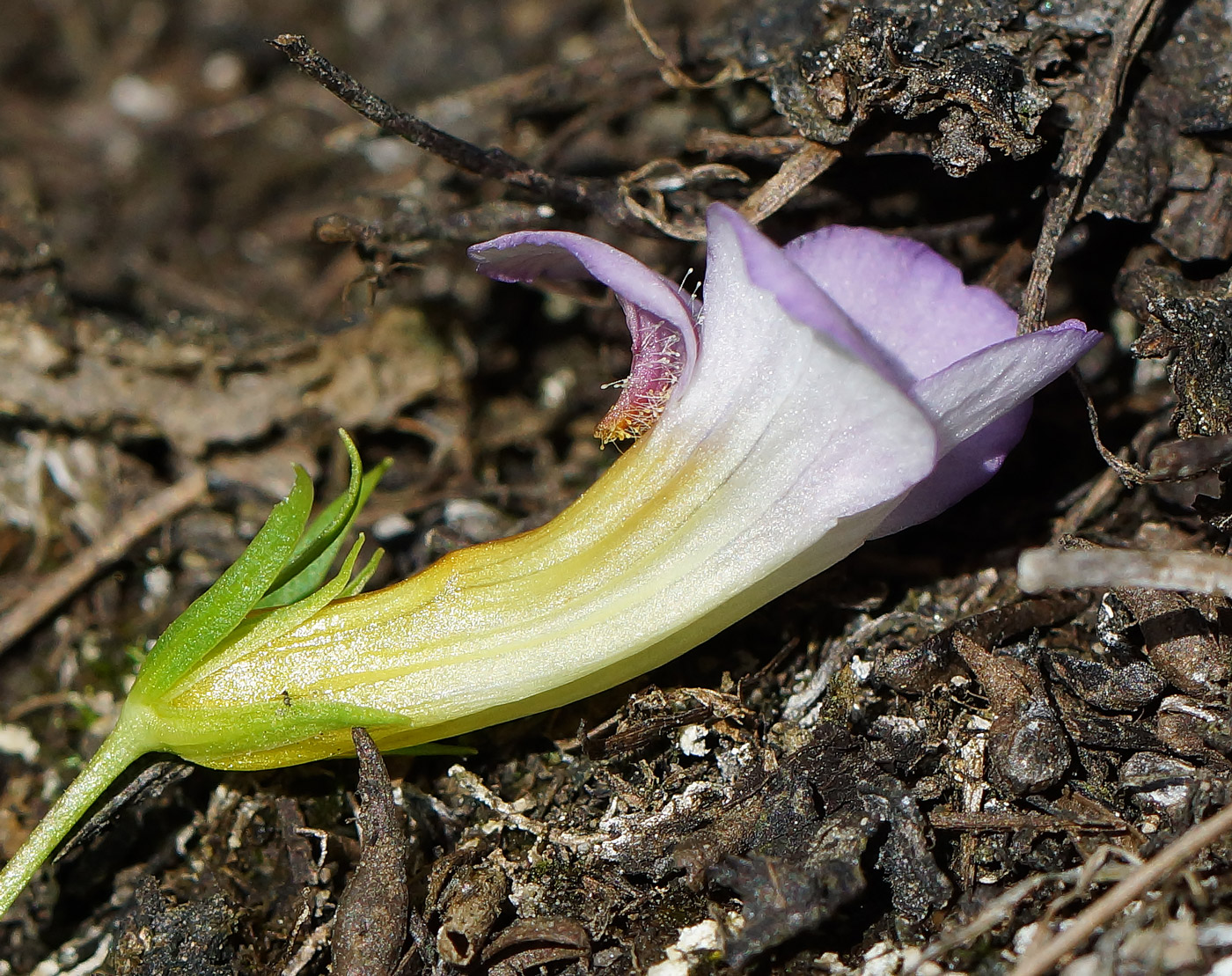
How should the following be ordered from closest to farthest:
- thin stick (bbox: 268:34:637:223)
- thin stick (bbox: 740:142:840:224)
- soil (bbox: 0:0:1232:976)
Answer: soil (bbox: 0:0:1232:976) < thin stick (bbox: 268:34:637:223) < thin stick (bbox: 740:142:840:224)

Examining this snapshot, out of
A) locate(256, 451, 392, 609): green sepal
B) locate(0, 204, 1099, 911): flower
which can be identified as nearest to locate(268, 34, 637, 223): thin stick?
locate(0, 204, 1099, 911): flower

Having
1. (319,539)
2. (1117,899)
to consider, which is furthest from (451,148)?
(1117,899)

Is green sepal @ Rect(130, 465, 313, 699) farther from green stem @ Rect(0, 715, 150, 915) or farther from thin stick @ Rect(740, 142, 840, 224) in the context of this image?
thin stick @ Rect(740, 142, 840, 224)

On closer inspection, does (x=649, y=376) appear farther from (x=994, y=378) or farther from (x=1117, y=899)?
(x=1117, y=899)

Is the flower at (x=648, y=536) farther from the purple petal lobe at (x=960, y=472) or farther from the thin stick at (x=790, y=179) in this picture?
the thin stick at (x=790, y=179)

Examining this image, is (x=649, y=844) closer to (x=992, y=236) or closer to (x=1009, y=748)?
(x=1009, y=748)

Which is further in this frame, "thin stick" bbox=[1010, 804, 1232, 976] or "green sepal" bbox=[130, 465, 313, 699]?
"green sepal" bbox=[130, 465, 313, 699]
